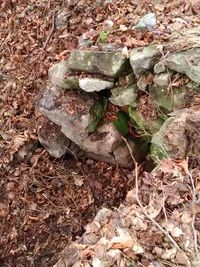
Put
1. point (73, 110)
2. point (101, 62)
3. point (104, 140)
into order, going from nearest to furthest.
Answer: point (101, 62) → point (73, 110) → point (104, 140)

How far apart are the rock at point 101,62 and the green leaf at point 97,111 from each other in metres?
0.47

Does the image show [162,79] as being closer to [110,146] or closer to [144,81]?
[144,81]

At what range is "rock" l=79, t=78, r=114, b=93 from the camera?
4.99 metres

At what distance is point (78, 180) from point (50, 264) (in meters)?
1.06

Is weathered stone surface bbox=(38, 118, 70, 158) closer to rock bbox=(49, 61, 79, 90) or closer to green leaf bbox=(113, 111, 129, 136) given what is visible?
rock bbox=(49, 61, 79, 90)

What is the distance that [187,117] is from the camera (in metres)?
4.11

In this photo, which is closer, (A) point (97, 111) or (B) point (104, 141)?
(A) point (97, 111)

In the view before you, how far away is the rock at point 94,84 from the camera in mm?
A: 4988

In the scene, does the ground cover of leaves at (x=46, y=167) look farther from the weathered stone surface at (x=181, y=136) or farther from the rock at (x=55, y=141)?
the weathered stone surface at (x=181, y=136)

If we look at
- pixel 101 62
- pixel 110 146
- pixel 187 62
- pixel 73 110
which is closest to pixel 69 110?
pixel 73 110

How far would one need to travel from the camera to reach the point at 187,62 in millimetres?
4359

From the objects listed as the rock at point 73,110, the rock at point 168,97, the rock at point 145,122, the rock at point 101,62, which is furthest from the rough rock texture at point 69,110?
the rock at point 168,97

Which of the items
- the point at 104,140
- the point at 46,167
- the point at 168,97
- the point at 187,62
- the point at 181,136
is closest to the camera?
the point at 181,136

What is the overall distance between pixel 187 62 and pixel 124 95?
86 cm
